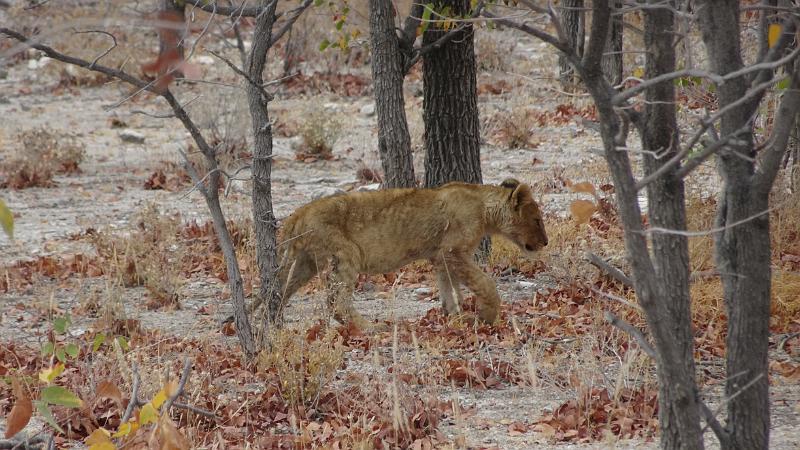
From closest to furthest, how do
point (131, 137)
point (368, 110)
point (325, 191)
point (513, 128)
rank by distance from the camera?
point (325, 191), point (513, 128), point (131, 137), point (368, 110)

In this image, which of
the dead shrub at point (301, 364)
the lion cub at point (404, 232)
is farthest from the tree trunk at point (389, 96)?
the dead shrub at point (301, 364)

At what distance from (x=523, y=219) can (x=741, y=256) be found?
13.7ft

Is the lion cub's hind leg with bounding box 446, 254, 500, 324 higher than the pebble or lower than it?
higher

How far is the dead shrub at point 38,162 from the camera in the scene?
14.3 meters

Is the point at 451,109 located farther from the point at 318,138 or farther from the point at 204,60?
the point at 204,60

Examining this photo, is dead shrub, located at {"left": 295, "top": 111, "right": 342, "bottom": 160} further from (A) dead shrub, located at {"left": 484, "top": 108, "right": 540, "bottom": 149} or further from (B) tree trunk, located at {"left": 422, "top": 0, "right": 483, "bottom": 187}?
(B) tree trunk, located at {"left": 422, "top": 0, "right": 483, "bottom": 187}

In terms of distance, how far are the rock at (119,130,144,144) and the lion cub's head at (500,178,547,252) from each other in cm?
1076

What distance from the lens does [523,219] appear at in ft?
26.3

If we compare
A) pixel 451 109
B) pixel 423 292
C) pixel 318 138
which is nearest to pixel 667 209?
pixel 423 292

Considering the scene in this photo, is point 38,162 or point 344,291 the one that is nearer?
point 344,291

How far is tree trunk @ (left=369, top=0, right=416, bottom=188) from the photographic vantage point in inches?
360

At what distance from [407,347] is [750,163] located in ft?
11.5

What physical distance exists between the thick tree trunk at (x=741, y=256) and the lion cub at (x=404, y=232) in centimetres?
367

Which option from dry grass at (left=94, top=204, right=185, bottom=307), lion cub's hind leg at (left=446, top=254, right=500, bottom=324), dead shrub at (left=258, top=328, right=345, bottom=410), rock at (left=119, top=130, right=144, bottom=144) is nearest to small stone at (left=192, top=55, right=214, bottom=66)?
rock at (left=119, top=130, right=144, bottom=144)
